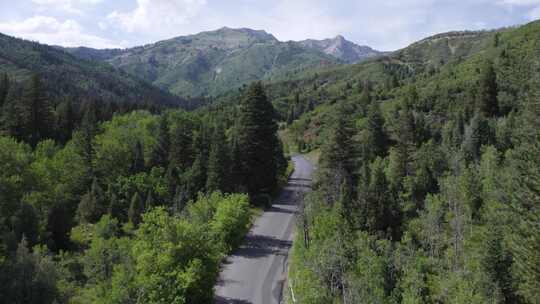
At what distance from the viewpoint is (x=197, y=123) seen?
281 feet

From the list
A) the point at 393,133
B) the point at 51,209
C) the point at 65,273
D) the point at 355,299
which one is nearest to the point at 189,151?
the point at 51,209

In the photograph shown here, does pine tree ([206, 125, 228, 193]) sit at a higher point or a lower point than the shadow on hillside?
higher

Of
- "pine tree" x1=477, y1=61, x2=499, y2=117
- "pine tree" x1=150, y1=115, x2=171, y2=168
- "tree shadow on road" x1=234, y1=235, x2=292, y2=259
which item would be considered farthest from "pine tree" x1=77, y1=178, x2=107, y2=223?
"pine tree" x1=477, y1=61, x2=499, y2=117

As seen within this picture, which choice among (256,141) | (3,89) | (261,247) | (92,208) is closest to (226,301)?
(261,247)

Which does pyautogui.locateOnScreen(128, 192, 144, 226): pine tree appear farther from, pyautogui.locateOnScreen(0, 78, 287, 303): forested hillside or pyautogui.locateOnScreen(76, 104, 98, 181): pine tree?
pyautogui.locateOnScreen(76, 104, 98, 181): pine tree

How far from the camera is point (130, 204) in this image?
58.4 metres

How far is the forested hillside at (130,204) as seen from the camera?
26.0 metres

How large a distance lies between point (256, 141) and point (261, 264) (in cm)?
2189

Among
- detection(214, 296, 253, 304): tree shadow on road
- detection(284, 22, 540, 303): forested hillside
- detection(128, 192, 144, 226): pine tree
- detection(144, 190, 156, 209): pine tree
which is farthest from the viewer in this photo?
detection(128, 192, 144, 226): pine tree

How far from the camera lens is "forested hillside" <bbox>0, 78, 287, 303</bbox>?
85.4 ft

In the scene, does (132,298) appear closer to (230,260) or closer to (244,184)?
(230,260)

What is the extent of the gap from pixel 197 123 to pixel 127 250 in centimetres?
5084

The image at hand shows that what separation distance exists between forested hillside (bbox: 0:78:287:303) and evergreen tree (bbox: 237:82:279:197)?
0.45 feet

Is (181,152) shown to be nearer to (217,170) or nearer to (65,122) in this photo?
(217,170)
